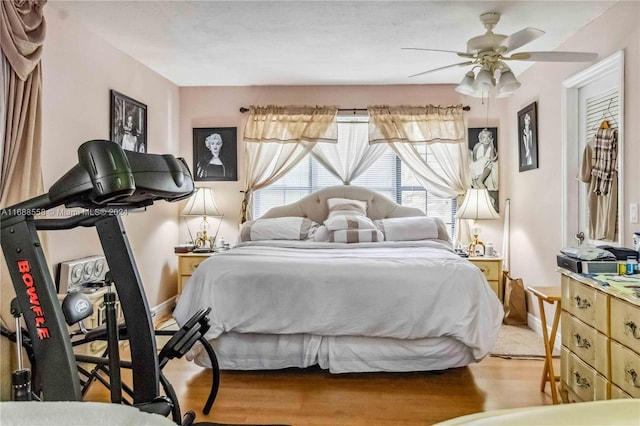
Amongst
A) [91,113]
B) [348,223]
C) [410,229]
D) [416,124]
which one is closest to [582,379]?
[410,229]

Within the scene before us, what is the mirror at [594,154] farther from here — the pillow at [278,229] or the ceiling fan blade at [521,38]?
the pillow at [278,229]

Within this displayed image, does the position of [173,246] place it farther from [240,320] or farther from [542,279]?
[542,279]

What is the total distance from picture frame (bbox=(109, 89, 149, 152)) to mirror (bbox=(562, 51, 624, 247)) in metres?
3.76

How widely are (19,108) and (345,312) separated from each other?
230cm

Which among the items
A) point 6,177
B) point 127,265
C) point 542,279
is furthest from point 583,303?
point 6,177

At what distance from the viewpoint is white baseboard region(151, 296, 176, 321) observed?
453 centimetres

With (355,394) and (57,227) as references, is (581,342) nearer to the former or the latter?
(355,394)

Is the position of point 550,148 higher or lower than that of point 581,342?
higher

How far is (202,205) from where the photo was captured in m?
4.97

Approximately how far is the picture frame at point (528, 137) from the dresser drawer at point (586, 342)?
214 centimetres

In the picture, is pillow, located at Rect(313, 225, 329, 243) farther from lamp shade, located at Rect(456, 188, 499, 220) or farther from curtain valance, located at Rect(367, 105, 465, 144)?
lamp shade, located at Rect(456, 188, 499, 220)

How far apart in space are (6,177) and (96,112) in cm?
128

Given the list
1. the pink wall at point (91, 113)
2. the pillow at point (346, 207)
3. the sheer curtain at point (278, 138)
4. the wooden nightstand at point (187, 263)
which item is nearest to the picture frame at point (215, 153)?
the sheer curtain at point (278, 138)

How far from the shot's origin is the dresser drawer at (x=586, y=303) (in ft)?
6.68
